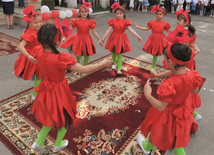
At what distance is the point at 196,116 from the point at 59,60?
2.15 metres

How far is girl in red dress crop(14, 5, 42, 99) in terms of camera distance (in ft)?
8.97

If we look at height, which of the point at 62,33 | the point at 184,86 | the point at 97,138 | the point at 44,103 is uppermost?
the point at 62,33

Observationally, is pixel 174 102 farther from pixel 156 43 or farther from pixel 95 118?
pixel 156 43

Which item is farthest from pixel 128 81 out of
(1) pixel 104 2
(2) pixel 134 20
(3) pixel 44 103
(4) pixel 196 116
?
(1) pixel 104 2

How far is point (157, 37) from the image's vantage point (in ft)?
13.5

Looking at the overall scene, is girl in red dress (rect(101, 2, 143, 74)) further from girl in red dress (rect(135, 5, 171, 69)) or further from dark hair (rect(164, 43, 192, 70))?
dark hair (rect(164, 43, 192, 70))

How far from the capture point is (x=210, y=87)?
3.99 meters

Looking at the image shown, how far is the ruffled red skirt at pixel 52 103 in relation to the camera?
2031 millimetres

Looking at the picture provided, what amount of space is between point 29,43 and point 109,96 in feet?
5.31

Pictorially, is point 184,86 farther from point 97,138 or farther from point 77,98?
point 77,98

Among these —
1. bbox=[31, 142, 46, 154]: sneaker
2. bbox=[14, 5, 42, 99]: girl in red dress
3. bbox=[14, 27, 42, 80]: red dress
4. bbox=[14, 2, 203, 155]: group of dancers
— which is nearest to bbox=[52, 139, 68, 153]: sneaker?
bbox=[14, 2, 203, 155]: group of dancers

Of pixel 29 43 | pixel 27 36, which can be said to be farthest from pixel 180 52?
pixel 29 43

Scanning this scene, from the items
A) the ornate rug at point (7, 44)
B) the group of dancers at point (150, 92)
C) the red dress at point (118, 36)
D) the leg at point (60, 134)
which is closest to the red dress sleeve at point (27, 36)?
the group of dancers at point (150, 92)

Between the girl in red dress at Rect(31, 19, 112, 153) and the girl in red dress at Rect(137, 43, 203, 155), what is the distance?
2.01ft
